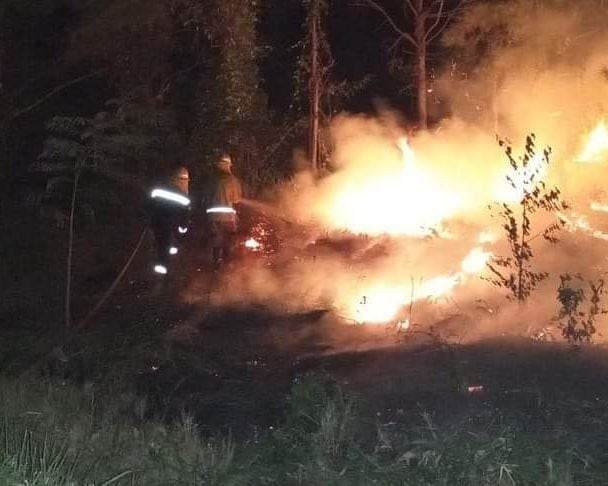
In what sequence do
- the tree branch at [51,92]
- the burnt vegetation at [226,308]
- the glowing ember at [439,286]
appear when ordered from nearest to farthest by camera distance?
the burnt vegetation at [226,308]
the glowing ember at [439,286]
the tree branch at [51,92]

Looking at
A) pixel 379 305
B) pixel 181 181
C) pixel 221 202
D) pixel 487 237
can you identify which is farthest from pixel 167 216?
pixel 487 237

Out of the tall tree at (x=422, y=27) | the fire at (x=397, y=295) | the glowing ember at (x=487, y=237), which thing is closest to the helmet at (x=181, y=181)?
the fire at (x=397, y=295)

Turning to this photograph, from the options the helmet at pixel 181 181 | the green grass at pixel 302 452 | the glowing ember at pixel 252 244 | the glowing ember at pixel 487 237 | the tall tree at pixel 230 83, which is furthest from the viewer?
the tall tree at pixel 230 83

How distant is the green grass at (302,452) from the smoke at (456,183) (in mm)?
3793

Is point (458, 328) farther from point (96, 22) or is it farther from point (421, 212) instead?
point (96, 22)

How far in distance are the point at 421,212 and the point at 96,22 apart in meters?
5.89

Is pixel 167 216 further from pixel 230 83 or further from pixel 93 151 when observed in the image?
pixel 230 83

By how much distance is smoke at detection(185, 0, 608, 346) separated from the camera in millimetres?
10734

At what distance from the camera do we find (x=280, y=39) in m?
17.1

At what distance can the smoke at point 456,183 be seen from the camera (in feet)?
35.2

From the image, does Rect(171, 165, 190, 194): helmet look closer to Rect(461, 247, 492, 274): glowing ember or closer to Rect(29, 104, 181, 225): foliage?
Rect(29, 104, 181, 225): foliage

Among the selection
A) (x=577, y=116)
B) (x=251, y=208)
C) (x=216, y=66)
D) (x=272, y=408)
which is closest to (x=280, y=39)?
(x=216, y=66)

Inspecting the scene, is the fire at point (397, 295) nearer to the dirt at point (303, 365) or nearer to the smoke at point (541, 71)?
the dirt at point (303, 365)

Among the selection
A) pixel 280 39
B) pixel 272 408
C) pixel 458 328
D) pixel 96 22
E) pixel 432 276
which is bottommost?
pixel 272 408
